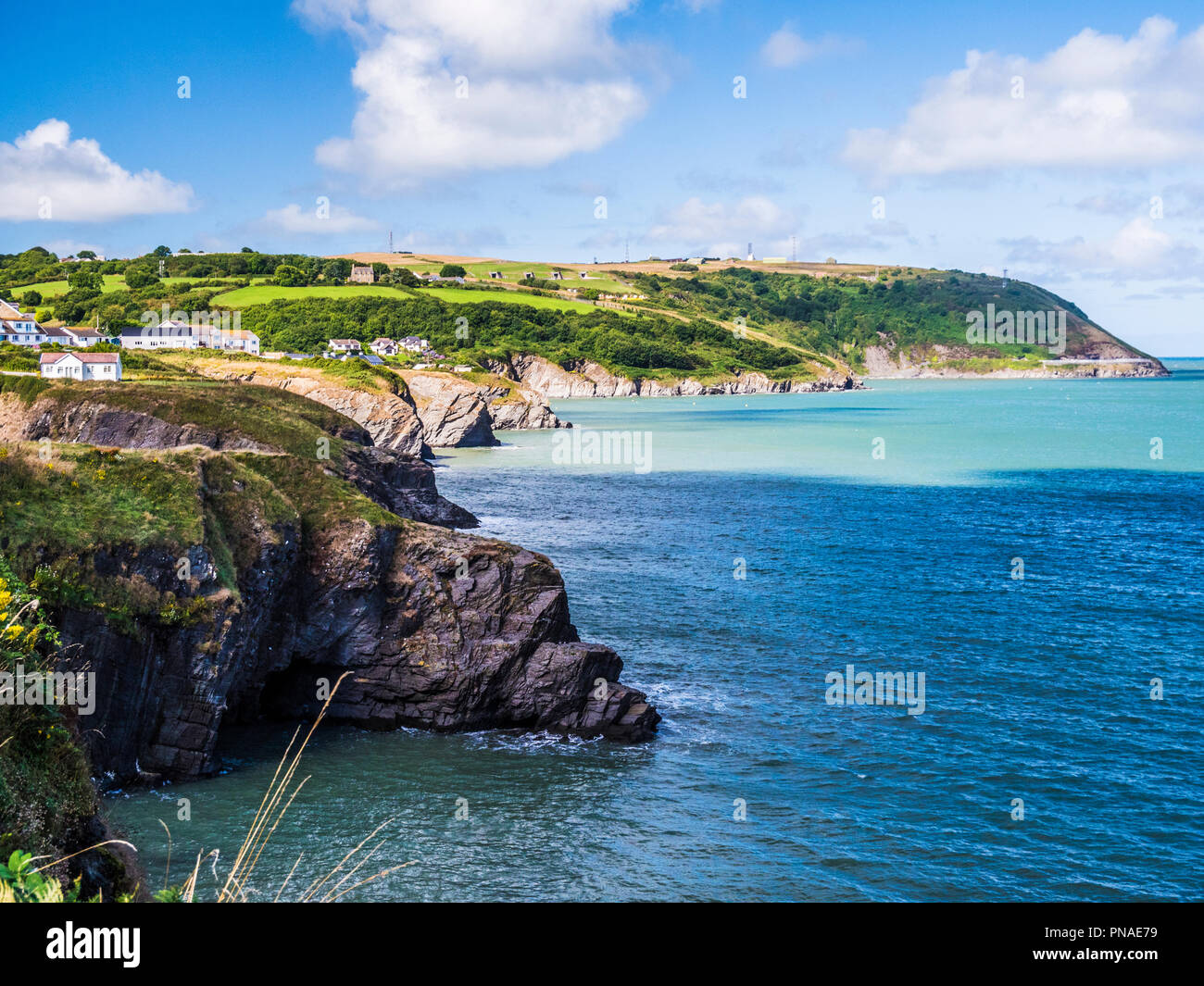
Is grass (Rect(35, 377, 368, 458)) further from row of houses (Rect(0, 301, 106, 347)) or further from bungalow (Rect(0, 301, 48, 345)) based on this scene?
bungalow (Rect(0, 301, 48, 345))

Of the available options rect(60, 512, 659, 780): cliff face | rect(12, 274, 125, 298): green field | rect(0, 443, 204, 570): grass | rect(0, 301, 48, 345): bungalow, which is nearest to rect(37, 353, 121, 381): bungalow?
rect(0, 301, 48, 345): bungalow

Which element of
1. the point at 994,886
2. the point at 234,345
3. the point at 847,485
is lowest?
the point at 994,886

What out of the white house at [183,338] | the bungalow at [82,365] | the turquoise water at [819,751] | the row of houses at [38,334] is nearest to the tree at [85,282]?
the white house at [183,338]

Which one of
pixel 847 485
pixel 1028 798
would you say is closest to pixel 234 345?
pixel 847 485

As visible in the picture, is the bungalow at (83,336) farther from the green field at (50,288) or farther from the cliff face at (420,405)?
the green field at (50,288)

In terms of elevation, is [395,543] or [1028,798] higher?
[395,543]
